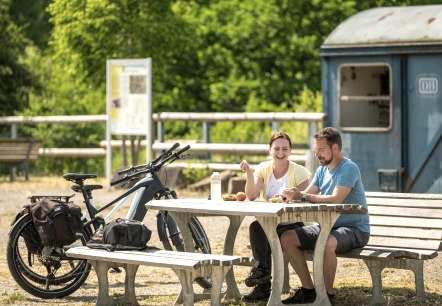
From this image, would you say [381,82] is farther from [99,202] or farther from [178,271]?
[178,271]

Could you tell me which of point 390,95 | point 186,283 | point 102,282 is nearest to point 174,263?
point 186,283

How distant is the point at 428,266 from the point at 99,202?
7.50 m

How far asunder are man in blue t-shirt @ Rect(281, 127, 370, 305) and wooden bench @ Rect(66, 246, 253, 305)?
0.43m

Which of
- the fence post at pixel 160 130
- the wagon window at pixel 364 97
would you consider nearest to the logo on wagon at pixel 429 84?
the wagon window at pixel 364 97

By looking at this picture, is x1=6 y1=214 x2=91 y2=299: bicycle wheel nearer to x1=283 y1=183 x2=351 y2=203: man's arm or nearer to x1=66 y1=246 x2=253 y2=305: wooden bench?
x1=66 y1=246 x2=253 y2=305: wooden bench

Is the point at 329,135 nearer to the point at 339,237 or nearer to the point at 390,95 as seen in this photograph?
the point at 339,237

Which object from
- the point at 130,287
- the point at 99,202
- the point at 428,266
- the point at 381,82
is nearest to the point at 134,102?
the point at 99,202

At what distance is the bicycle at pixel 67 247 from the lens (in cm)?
919

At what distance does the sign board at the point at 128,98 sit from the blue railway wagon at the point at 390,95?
127 inches

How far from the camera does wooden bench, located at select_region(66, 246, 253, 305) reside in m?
7.81

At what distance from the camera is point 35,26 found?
40.2 metres

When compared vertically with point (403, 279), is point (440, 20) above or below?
above

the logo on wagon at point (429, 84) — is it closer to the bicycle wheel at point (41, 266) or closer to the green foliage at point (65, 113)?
the bicycle wheel at point (41, 266)

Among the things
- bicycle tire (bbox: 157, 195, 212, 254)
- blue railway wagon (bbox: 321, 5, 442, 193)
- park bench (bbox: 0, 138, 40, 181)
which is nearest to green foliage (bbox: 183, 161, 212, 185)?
blue railway wagon (bbox: 321, 5, 442, 193)
